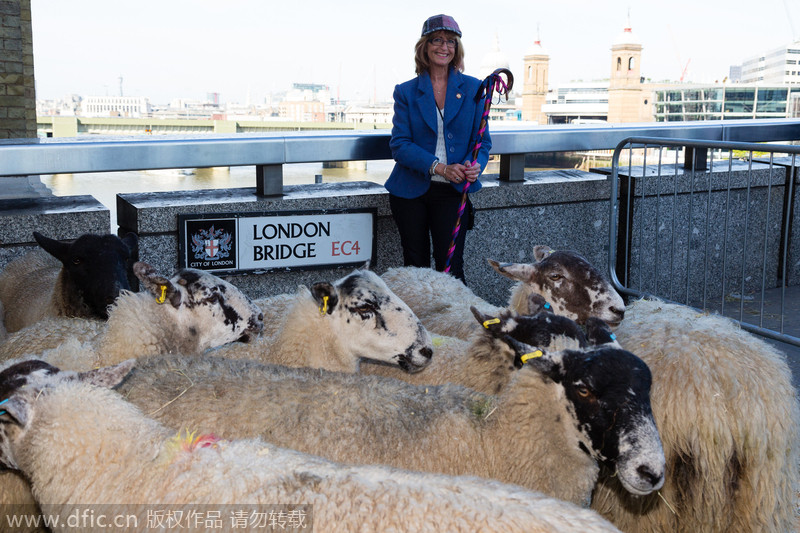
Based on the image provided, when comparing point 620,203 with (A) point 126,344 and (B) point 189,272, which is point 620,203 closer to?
(B) point 189,272

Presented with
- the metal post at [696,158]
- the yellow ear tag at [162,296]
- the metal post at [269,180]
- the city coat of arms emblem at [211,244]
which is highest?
the metal post at [696,158]

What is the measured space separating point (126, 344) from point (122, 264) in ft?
2.42

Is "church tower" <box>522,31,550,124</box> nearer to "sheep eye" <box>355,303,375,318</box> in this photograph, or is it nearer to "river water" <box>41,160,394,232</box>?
"river water" <box>41,160,394,232</box>

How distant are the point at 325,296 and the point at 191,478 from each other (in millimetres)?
1563

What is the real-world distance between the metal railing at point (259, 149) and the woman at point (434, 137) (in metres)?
0.41

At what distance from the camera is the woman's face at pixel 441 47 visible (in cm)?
477

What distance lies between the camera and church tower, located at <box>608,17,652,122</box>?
134750mm

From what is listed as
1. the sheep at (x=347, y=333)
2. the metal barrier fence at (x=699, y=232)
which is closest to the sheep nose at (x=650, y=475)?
the sheep at (x=347, y=333)

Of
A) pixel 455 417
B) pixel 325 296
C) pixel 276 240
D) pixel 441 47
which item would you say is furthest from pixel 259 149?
pixel 455 417

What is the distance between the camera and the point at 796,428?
3037mm

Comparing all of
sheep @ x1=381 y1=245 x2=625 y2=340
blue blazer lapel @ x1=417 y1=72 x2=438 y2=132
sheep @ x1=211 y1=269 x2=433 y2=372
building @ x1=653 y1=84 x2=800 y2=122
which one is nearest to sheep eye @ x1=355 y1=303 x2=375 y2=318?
sheep @ x1=211 y1=269 x2=433 y2=372

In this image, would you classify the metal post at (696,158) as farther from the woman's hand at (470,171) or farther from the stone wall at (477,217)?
the woman's hand at (470,171)

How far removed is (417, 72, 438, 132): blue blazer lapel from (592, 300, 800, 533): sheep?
2.27 meters

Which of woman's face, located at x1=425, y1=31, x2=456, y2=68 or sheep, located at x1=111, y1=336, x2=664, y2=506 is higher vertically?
woman's face, located at x1=425, y1=31, x2=456, y2=68
